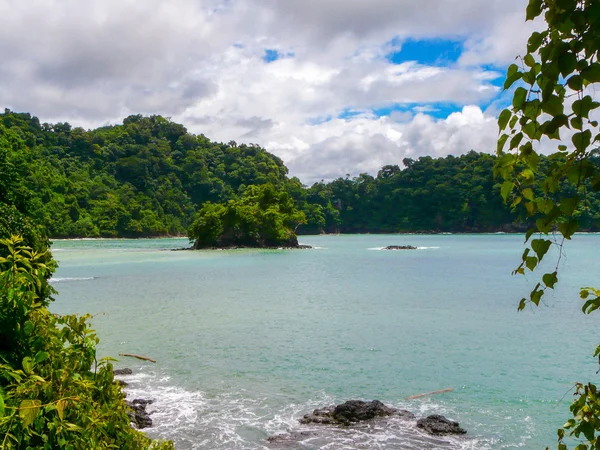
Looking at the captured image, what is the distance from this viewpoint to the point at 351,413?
9.09 meters

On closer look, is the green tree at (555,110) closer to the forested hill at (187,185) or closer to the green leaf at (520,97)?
the green leaf at (520,97)

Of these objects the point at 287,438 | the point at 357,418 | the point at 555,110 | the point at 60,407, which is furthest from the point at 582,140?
the point at 357,418

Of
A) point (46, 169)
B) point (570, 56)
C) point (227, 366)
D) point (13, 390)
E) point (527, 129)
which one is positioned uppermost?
point (46, 169)

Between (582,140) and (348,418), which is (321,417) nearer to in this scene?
(348,418)

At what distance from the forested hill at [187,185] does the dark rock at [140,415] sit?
246ft

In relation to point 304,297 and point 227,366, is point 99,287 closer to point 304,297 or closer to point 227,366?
point 304,297

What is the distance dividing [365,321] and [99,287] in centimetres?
1651

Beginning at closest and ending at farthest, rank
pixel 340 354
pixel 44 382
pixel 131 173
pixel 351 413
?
1. pixel 44 382
2. pixel 351 413
3. pixel 340 354
4. pixel 131 173

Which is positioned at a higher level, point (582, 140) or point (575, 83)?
point (575, 83)

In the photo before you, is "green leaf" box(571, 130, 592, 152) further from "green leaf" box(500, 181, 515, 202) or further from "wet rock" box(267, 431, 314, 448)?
"wet rock" box(267, 431, 314, 448)

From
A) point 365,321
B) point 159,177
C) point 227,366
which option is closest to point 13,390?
point 227,366

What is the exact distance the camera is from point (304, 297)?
25.0 m

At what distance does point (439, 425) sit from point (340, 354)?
555 centimetres

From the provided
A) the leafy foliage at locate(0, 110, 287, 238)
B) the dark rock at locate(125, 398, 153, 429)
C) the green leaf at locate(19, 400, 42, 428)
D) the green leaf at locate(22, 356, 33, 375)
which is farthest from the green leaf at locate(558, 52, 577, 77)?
the leafy foliage at locate(0, 110, 287, 238)
